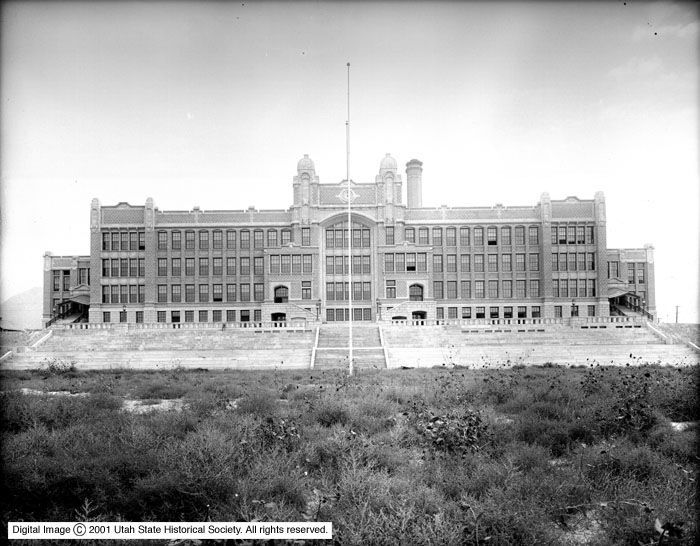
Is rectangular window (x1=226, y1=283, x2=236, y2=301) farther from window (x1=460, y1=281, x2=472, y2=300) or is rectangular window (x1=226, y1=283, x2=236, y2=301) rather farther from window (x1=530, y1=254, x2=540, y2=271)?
window (x1=530, y1=254, x2=540, y2=271)

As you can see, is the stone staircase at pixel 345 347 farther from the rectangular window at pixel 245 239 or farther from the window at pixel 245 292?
the rectangular window at pixel 245 239

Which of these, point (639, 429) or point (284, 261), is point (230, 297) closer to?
point (284, 261)

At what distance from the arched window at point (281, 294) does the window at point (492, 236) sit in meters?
25.5

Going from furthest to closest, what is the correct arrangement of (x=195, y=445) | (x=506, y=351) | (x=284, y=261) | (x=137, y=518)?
(x=284, y=261) → (x=506, y=351) → (x=195, y=445) → (x=137, y=518)

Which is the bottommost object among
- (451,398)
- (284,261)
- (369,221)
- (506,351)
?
(506,351)

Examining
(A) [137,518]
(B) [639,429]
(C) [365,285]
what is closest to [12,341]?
(C) [365,285]

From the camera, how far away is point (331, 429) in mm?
9898

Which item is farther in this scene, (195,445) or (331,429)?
(331,429)

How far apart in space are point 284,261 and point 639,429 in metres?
49.2

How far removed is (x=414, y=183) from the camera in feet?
212

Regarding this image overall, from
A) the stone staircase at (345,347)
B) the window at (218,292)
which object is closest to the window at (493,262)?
the stone staircase at (345,347)

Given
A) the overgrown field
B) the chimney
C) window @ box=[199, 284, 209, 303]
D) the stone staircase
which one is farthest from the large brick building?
→ the overgrown field

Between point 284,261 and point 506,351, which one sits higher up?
point 284,261

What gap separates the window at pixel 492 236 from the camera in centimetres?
5947
